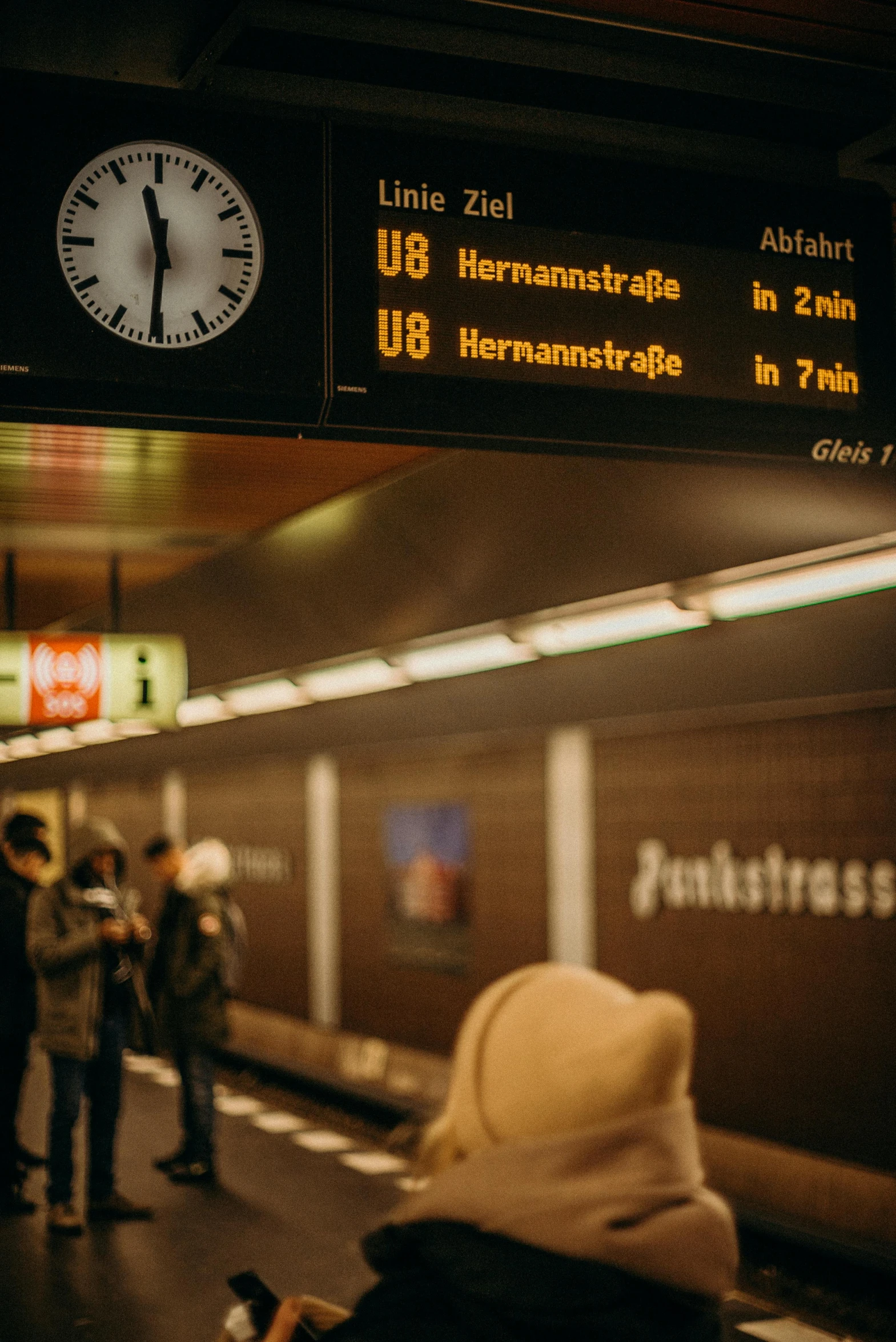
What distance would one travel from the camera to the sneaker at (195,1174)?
319 inches

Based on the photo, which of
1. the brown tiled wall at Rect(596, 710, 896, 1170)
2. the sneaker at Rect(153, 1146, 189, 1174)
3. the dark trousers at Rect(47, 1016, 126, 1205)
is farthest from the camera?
the sneaker at Rect(153, 1146, 189, 1174)

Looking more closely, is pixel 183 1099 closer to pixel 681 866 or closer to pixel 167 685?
pixel 167 685

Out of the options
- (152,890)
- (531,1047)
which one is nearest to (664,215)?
(531,1047)

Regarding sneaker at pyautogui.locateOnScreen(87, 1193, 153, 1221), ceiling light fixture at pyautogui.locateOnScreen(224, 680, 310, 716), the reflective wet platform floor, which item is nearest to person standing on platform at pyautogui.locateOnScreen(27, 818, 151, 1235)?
sneaker at pyautogui.locateOnScreen(87, 1193, 153, 1221)

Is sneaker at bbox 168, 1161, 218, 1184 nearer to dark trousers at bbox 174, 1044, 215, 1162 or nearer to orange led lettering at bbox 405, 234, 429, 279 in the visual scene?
dark trousers at bbox 174, 1044, 215, 1162

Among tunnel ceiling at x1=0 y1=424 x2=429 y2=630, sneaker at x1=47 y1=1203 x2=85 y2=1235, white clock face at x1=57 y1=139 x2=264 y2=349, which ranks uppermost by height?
tunnel ceiling at x1=0 y1=424 x2=429 y2=630

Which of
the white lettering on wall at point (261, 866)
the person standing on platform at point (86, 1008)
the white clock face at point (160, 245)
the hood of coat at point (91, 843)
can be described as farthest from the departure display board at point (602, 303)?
the white lettering on wall at point (261, 866)

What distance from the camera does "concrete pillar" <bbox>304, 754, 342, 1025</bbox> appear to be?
12.6 meters

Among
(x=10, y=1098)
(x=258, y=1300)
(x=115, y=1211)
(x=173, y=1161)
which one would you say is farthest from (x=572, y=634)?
(x=258, y=1300)

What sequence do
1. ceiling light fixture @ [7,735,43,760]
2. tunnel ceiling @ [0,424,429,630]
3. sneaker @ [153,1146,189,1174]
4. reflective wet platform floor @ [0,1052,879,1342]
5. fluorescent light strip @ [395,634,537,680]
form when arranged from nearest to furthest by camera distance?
1. reflective wet platform floor @ [0,1052,879,1342]
2. tunnel ceiling @ [0,424,429,630]
3. sneaker @ [153,1146,189,1174]
4. fluorescent light strip @ [395,634,537,680]
5. ceiling light fixture @ [7,735,43,760]

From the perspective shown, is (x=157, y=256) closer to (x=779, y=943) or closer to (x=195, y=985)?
(x=779, y=943)

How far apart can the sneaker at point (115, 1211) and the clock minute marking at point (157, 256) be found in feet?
18.6

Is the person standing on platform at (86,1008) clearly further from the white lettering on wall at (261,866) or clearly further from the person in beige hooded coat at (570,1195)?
the white lettering on wall at (261,866)

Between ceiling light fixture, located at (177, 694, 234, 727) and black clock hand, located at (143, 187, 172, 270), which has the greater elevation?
black clock hand, located at (143, 187, 172, 270)
